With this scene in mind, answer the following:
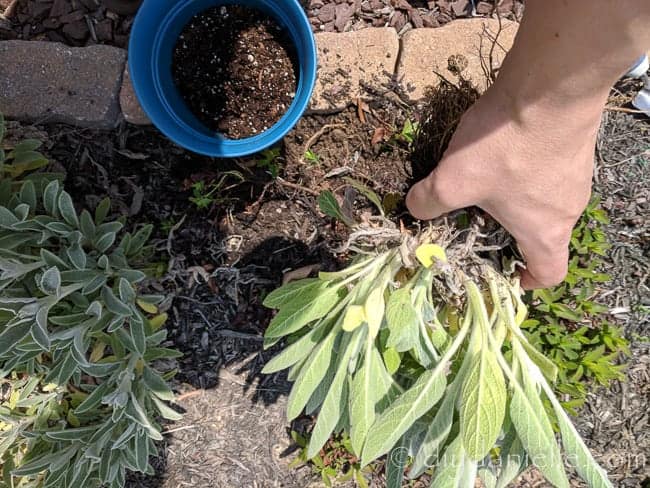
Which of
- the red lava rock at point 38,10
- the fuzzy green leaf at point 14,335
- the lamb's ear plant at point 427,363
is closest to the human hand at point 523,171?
the lamb's ear plant at point 427,363

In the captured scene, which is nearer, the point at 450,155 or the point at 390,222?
the point at 450,155

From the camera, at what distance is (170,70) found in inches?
61.2

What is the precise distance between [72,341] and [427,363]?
855 mm

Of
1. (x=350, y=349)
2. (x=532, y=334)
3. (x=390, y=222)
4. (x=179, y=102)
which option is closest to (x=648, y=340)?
(x=532, y=334)

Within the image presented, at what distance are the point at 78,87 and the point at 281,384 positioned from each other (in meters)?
1.16

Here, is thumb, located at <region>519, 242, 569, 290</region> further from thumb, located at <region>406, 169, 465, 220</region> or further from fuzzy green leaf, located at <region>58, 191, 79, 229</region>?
fuzzy green leaf, located at <region>58, 191, 79, 229</region>

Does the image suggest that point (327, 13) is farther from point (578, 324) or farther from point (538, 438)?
point (538, 438)

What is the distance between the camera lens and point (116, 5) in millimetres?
1667

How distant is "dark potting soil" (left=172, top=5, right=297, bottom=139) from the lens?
1.55m

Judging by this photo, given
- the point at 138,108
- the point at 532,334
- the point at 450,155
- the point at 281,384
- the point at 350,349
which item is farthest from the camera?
the point at 281,384

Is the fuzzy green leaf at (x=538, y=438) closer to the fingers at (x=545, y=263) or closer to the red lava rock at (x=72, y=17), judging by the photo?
the fingers at (x=545, y=263)

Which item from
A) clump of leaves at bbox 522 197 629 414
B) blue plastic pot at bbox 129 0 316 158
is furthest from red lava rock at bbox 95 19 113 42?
clump of leaves at bbox 522 197 629 414

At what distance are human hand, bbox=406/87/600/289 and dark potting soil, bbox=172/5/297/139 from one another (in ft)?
2.19

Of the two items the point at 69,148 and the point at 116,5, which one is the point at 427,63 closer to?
the point at 116,5
